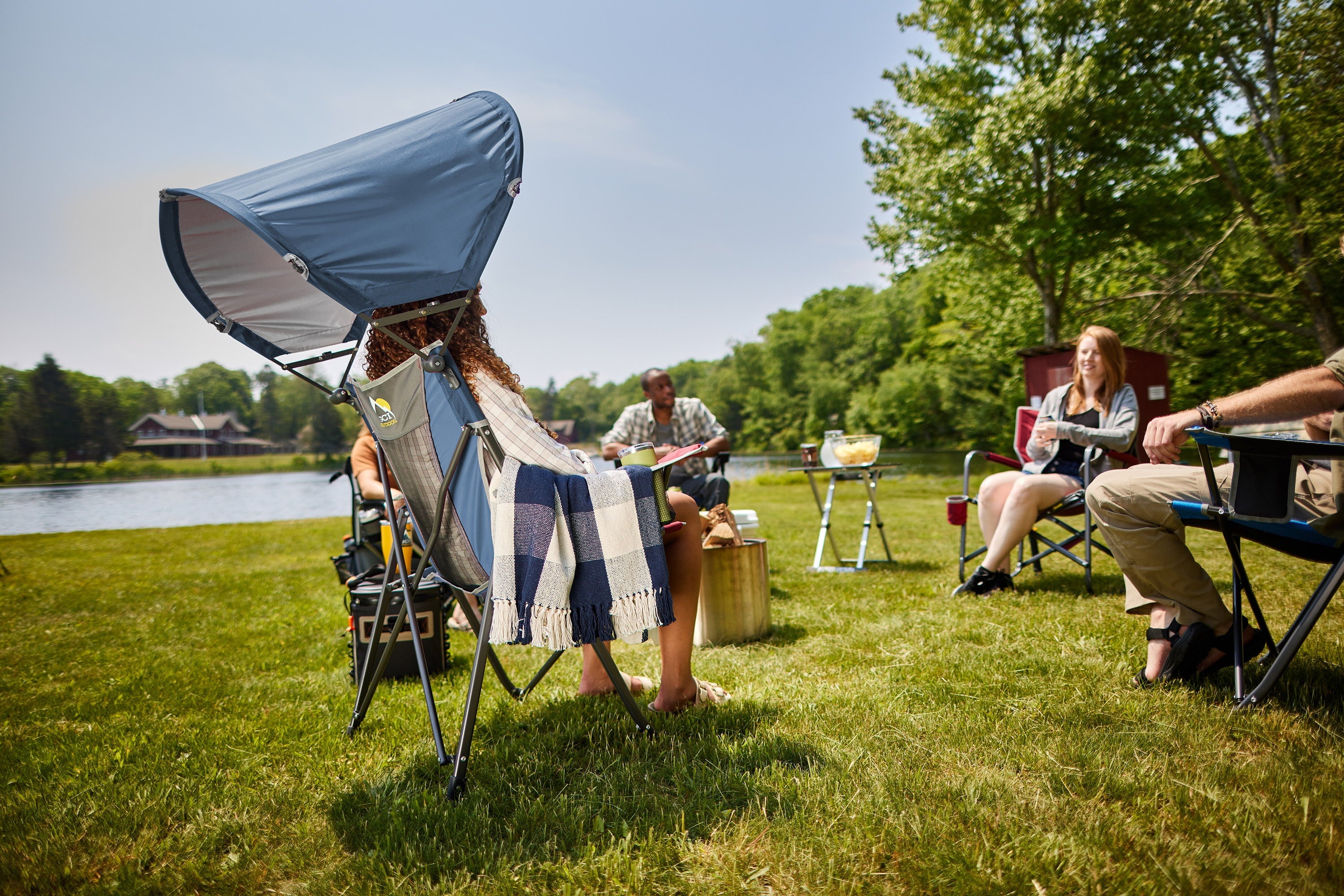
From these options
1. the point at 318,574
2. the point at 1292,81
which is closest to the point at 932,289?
the point at 1292,81

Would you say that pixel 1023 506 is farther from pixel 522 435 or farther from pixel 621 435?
pixel 522 435

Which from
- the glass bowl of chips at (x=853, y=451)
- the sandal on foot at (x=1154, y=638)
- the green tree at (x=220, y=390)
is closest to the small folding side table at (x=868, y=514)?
the glass bowl of chips at (x=853, y=451)

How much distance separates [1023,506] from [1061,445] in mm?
529

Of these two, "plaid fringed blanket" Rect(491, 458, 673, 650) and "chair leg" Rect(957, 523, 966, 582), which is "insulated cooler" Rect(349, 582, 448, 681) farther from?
"chair leg" Rect(957, 523, 966, 582)

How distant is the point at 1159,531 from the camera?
Answer: 2.43 m

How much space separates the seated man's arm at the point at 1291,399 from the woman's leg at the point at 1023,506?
1880mm

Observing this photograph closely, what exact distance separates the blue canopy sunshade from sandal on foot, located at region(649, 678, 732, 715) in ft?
4.84

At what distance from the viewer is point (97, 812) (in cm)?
193

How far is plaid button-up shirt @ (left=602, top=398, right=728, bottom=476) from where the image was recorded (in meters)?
5.40

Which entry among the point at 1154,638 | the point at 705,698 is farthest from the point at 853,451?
the point at 705,698

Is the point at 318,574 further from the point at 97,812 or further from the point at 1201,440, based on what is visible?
the point at 1201,440

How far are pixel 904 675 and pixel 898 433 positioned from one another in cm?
3986

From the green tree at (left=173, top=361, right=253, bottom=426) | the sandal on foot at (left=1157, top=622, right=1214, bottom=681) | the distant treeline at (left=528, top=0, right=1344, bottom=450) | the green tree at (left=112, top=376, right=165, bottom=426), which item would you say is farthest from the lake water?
the green tree at (left=173, top=361, right=253, bottom=426)

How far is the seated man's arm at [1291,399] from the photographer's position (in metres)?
2.12
